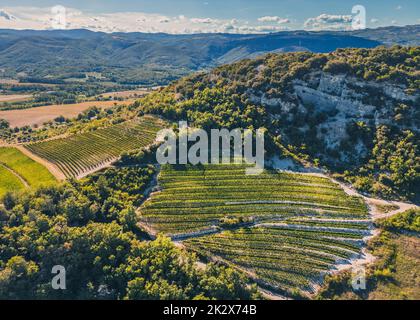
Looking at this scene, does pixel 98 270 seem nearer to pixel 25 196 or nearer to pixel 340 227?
pixel 25 196

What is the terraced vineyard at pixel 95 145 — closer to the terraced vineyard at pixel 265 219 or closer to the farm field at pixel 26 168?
the farm field at pixel 26 168

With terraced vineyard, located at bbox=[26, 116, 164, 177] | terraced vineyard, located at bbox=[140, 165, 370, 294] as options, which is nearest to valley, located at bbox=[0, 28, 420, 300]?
terraced vineyard, located at bbox=[140, 165, 370, 294]

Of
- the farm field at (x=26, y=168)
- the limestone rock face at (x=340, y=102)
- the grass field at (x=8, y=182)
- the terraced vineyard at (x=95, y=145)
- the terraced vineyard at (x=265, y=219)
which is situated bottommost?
the terraced vineyard at (x=265, y=219)

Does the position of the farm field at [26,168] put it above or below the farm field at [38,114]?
below

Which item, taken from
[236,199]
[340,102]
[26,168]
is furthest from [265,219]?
[26,168]

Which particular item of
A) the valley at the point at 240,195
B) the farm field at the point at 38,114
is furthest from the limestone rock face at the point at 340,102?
the farm field at the point at 38,114

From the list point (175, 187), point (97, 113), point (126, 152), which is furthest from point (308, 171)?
point (97, 113)

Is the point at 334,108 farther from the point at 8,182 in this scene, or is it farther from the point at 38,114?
the point at 38,114
